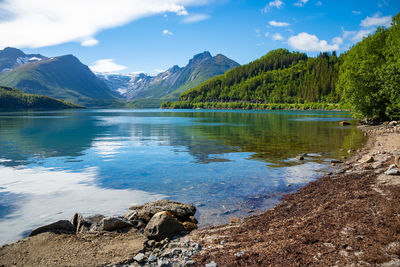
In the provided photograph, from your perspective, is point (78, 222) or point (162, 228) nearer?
point (162, 228)

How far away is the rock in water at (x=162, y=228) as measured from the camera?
10.6 metres

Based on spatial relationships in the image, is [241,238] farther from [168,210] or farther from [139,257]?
[168,210]

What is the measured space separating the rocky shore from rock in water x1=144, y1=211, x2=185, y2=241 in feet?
0.12

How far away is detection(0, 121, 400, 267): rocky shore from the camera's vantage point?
24.9 feet

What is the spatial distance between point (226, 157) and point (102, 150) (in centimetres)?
1713

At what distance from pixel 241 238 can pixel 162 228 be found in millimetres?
3186

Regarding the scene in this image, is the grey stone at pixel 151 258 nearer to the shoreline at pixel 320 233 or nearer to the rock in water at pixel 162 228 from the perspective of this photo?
the shoreline at pixel 320 233

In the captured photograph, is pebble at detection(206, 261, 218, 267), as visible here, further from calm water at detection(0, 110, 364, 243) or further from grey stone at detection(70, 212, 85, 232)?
grey stone at detection(70, 212, 85, 232)

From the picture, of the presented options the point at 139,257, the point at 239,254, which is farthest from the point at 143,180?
the point at 239,254

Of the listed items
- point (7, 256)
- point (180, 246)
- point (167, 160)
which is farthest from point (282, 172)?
point (7, 256)

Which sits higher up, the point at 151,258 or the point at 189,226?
the point at 151,258

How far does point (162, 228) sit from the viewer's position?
35.4ft

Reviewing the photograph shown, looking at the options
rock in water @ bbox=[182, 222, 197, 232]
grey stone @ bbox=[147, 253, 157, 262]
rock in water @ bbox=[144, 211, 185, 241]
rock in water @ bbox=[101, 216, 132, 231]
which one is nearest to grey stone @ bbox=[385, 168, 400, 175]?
rock in water @ bbox=[182, 222, 197, 232]

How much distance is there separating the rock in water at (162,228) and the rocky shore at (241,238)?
0.12ft
